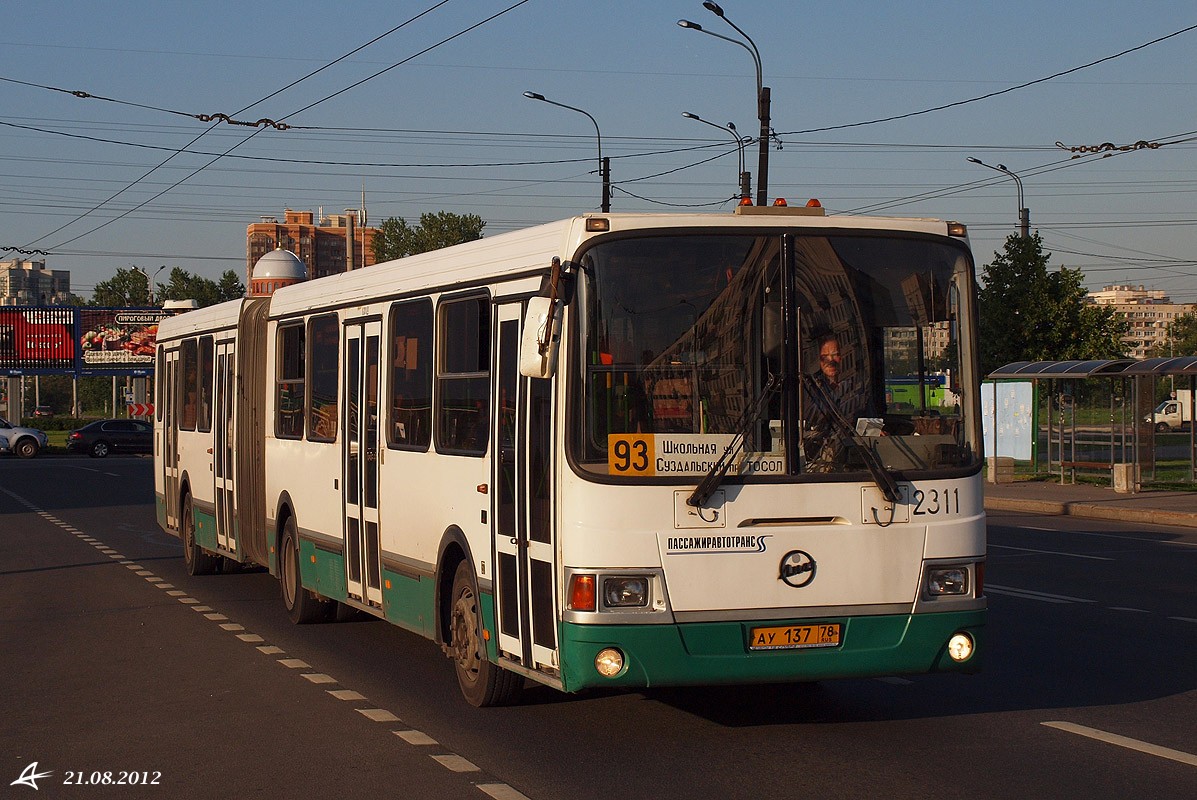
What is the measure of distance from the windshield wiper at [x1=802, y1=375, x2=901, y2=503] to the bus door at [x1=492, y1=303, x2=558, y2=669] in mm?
1349

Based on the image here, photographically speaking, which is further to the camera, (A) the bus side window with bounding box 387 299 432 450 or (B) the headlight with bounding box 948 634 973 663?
(A) the bus side window with bounding box 387 299 432 450

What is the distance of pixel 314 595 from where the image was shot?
12.7 m

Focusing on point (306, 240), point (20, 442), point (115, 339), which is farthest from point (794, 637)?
point (306, 240)

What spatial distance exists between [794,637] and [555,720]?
5.47 ft

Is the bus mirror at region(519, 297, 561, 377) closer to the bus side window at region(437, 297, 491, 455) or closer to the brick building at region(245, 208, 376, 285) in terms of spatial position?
the bus side window at region(437, 297, 491, 455)

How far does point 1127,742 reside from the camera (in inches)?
311

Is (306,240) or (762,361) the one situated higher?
(306,240)

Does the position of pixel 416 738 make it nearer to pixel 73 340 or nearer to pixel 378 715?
pixel 378 715

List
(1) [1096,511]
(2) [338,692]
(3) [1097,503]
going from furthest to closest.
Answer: (3) [1097,503]
(1) [1096,511]
(2) [338,692]

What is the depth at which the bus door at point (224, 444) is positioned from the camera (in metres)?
15.5

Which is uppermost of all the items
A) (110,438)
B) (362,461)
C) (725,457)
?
(725,457)

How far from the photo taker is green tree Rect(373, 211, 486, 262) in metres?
91.2

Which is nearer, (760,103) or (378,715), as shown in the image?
(378,715)

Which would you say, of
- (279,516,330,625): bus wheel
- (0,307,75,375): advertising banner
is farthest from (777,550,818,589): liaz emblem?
(0,307,75,375): advertising banner
